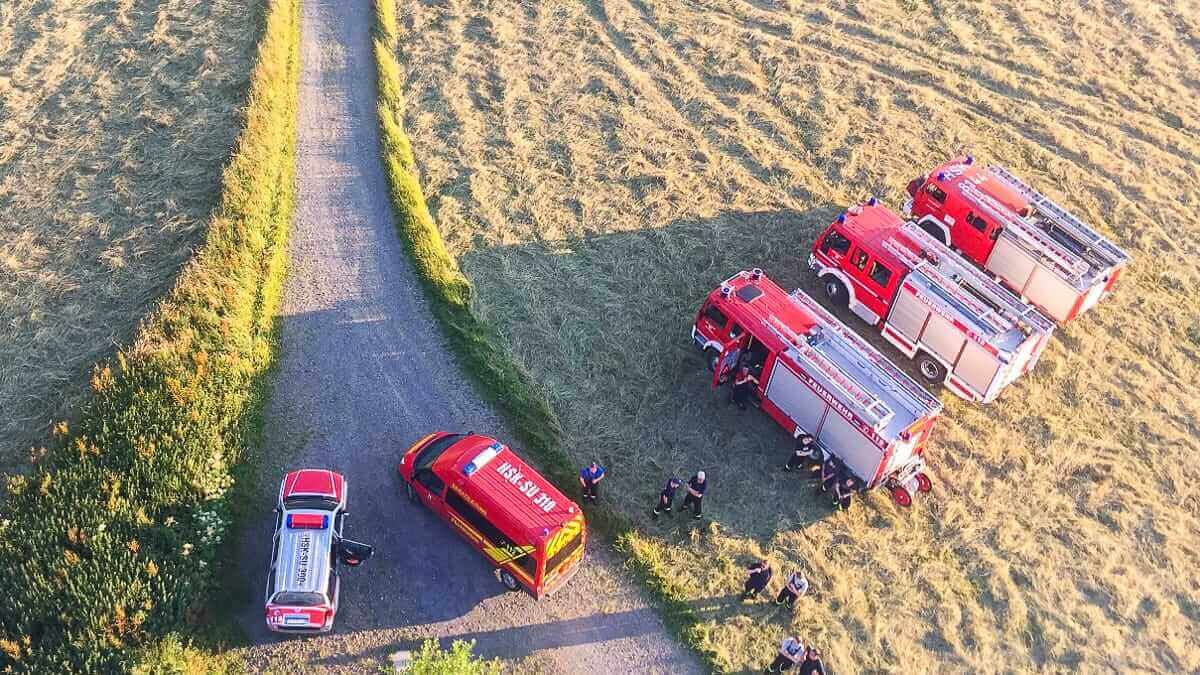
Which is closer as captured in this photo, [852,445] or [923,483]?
[852,445]

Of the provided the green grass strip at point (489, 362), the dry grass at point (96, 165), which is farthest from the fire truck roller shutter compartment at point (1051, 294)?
the dry grass at point (96, 165)

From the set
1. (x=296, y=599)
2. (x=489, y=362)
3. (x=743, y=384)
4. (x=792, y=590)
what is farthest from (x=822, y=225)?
(x=296, y=599)

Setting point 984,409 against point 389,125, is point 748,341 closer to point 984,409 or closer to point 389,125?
point 984,409

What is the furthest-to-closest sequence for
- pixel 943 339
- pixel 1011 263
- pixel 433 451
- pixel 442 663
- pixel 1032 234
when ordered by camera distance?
pixel 1011 263 → pixel 1032 234 → pixel 943 339 → pixel 433 451 → pixel 442 663

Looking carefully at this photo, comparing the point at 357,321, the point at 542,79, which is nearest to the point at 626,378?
the point at 357,321

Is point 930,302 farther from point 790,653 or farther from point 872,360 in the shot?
point 790,653

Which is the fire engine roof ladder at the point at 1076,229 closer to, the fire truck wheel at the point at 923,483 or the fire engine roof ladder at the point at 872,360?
the fire engine roof ladder at the point at 872,360

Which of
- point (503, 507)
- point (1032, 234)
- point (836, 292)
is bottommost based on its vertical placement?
point (503, 507)

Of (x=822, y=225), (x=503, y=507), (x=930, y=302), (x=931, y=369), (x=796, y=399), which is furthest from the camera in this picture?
(x=822, y=225)

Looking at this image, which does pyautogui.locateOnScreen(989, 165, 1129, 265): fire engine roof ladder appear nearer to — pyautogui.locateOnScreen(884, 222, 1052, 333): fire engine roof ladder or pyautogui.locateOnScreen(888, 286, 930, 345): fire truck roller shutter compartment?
pyautogui.locateOnScreen(884, 222, 1052, 333): fire engine roof ladder

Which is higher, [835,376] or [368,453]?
[835,376]
